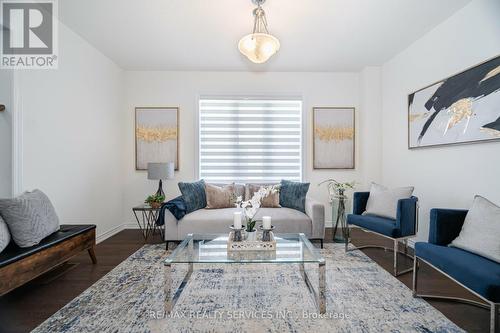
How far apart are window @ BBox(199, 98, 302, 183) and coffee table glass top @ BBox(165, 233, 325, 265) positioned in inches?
72.7

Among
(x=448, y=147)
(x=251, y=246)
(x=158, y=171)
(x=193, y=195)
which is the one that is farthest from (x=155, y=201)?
(x=448, y=147)

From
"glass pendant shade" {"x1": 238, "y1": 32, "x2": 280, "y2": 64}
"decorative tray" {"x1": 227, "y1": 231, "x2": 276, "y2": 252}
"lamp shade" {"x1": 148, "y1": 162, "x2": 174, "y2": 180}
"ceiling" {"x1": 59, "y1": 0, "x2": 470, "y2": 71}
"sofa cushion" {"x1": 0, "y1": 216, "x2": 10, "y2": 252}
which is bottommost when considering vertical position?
"decorative tray" {"x1": 227, "y1": 231, "x2": 276, "y2": 252}

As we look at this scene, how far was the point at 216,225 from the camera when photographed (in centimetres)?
308

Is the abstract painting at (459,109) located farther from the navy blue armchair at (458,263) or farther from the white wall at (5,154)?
the white wall at (5,154)

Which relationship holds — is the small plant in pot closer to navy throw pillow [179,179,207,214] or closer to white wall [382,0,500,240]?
navy throw pillow [179,179,207,214]

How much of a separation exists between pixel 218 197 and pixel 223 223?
0.54 metres

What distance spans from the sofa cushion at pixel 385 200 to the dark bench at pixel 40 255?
3.38 metres

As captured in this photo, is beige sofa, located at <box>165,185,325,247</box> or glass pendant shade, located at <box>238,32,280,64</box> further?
beige sofa, located at <box>165,185,325,247</box>

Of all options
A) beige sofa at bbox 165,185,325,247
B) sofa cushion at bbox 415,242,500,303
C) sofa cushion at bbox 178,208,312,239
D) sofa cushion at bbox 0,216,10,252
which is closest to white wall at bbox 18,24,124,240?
sofa cushion at bbox 0,216,10,252

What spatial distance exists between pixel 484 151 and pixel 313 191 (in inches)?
91.2

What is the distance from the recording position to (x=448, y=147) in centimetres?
270

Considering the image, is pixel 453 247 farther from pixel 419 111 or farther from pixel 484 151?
pixel 419 111

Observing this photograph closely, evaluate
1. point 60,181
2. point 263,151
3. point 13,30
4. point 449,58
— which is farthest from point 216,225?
point 449,58

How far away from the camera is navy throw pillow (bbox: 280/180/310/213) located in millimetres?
3502
